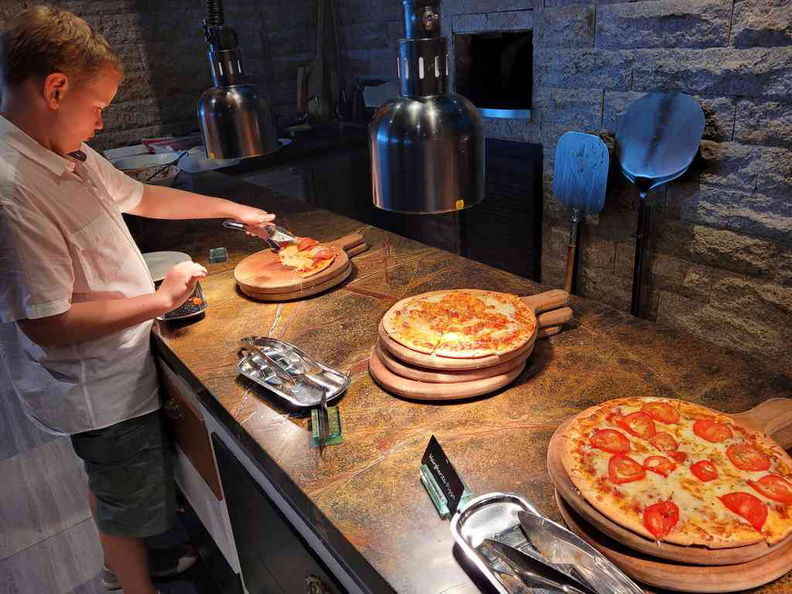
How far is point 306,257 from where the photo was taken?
1980mm

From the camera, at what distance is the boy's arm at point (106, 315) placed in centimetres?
144

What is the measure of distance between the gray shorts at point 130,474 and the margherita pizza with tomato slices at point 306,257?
65 cm

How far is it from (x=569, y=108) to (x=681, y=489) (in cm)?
221

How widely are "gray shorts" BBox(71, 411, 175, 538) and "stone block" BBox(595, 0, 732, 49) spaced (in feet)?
7.54

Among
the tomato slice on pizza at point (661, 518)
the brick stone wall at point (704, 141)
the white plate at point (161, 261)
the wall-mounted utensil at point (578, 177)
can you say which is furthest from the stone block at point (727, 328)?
the white plate at point (161, 261)

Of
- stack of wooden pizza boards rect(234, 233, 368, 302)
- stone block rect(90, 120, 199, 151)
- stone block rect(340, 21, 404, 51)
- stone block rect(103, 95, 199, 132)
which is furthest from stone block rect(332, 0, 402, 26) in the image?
stack of wooden pizza boards rect(234, 233, 368, 302)

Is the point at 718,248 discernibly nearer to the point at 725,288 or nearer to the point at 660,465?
the point at 725,288

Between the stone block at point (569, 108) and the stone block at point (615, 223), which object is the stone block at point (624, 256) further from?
the stone block at point (569, 108)

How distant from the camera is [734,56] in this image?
6.88 ft

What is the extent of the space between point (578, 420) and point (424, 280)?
2.87 ft

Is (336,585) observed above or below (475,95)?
below

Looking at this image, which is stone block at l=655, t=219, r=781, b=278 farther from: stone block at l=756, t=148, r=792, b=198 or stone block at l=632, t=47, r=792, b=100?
stone block at l=632, t=47, r=792, b=100

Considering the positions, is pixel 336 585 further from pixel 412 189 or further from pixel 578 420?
pixel 412 189

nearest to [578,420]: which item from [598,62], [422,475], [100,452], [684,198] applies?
[422,475]
